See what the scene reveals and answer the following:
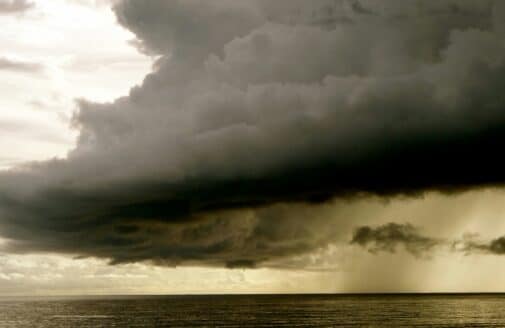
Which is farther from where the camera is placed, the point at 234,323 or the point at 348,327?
the point at 234,323

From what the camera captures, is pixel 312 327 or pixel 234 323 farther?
pixel 234 323

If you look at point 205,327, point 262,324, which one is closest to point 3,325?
point 205,327

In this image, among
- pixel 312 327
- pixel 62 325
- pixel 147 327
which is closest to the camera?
pixel 312 327

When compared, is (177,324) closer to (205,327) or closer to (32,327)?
(205,327)

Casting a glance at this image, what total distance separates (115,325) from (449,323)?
271 feet

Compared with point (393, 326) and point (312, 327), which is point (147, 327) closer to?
point (312, 327)

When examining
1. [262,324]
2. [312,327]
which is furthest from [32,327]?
[312,327]

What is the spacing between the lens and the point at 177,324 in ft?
506

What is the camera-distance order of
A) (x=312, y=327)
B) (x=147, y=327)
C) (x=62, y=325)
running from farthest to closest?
(x=62, y=325), (x=147, y=327), (x=312, y=327)

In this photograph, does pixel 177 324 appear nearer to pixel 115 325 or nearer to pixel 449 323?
pixel 115 325

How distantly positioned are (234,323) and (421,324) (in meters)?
45.8

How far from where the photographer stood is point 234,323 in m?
154

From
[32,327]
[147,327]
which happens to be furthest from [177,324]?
[32,327]

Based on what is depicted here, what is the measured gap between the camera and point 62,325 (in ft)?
520
